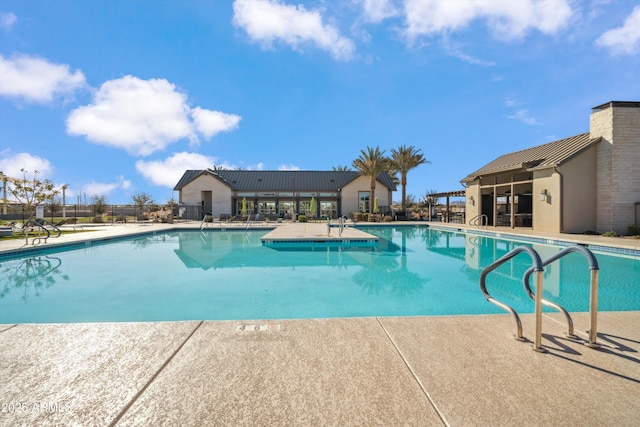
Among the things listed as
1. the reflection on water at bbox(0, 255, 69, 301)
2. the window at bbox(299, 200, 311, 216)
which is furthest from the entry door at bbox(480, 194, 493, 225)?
the reflection on water at bbox(0, 255, 69, 301)

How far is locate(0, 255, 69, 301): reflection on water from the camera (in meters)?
6.80

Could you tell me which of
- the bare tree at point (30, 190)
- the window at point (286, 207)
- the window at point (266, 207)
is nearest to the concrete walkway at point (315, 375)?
the bare tree at point (30, 190)

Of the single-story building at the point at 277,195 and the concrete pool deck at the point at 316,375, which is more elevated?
the single-story building at the point at 277,195

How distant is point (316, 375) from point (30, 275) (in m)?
9.53

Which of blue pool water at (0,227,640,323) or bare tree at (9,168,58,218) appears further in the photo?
bare tree at (9,168,58,218)

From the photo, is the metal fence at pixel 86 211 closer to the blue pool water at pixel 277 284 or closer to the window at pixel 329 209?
the window at pixel 329 209

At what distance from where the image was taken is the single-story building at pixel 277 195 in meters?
31.2

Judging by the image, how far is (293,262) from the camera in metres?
9.83

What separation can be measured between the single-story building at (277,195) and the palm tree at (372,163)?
2030 millimetres

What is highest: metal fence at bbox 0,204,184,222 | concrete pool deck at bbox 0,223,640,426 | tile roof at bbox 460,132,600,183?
tile roof at bbox 460,132,600,183

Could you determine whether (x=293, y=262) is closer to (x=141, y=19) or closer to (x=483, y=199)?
(x=141, y=19)

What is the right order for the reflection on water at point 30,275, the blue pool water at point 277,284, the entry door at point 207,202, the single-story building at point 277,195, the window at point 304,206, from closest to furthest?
the blue pool water at point 277,284 → the reflection on water at point 30,275 → the single-story building at point 277,195 → the window at point 304,206 → the entry door at point 207,202

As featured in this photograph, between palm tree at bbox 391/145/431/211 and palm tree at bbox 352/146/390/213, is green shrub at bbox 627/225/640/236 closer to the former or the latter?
palm tree at bbox 391/145/431/211

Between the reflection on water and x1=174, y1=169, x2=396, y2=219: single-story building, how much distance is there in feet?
68.7
